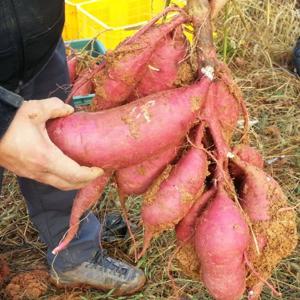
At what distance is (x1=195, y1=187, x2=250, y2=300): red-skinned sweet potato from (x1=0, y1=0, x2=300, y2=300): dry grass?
664 millimetres

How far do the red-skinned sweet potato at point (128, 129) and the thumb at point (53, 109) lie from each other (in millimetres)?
16

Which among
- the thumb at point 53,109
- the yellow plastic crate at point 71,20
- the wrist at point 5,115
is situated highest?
the wrist at point 5,115

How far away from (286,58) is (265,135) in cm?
90

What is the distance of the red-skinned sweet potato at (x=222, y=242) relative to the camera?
3.87 feet

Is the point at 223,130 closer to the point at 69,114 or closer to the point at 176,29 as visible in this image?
the point at 176,29

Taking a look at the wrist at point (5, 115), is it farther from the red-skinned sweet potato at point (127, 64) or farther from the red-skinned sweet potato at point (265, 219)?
the red-skinned sweet potato at point (265, 219)

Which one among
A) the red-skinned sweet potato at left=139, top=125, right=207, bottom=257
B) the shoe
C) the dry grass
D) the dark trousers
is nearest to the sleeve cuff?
the red-skinned sweet potato at left=139, top=125, right=207, bottom=257

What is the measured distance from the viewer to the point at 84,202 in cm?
132

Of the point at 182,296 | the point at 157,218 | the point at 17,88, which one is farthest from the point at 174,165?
the point at 182,296

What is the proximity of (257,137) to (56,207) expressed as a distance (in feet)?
3.67

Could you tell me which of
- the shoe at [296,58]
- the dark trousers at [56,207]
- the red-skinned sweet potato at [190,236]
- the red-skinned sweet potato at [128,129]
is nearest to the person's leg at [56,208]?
the dark trousers at [56,207]

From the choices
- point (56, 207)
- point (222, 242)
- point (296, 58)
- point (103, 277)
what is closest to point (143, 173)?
point (222, 242)

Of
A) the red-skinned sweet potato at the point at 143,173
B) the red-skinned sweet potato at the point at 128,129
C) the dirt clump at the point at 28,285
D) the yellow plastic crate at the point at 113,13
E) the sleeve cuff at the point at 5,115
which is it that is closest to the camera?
the sleeve cuff at the point at 5,115

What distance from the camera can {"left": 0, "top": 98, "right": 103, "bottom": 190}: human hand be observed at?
1.02 metres
